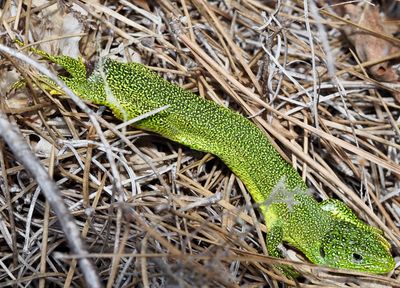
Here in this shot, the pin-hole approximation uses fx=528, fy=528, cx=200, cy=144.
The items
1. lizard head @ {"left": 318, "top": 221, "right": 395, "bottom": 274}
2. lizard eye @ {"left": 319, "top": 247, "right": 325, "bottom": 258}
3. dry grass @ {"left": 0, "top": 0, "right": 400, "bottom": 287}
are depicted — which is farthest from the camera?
lizard eye @ {"left": 319, "top": 247, "right": 325, "bottom": 258}

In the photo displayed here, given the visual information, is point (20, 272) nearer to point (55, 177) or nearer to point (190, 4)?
point (55, 177)

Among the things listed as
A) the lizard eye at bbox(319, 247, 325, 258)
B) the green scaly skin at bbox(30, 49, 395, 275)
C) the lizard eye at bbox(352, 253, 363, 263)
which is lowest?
the lizard eye at bbox(319, 247, 325, 258)

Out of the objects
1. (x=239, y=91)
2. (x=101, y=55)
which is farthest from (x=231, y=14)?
(x=101, y=55)

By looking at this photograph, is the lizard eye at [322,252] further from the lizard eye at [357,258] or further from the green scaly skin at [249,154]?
the lizard eye at [357,258]

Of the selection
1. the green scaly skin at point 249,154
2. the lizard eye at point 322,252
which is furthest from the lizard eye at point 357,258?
the lizard eye at point 322,252

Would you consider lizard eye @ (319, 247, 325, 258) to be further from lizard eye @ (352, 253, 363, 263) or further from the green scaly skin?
lizard eye @ (352, 253, 363, 263)

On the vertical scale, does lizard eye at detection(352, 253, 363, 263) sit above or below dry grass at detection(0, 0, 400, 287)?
below

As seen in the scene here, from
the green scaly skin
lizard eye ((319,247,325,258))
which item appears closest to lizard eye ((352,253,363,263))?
the green scaly skin
